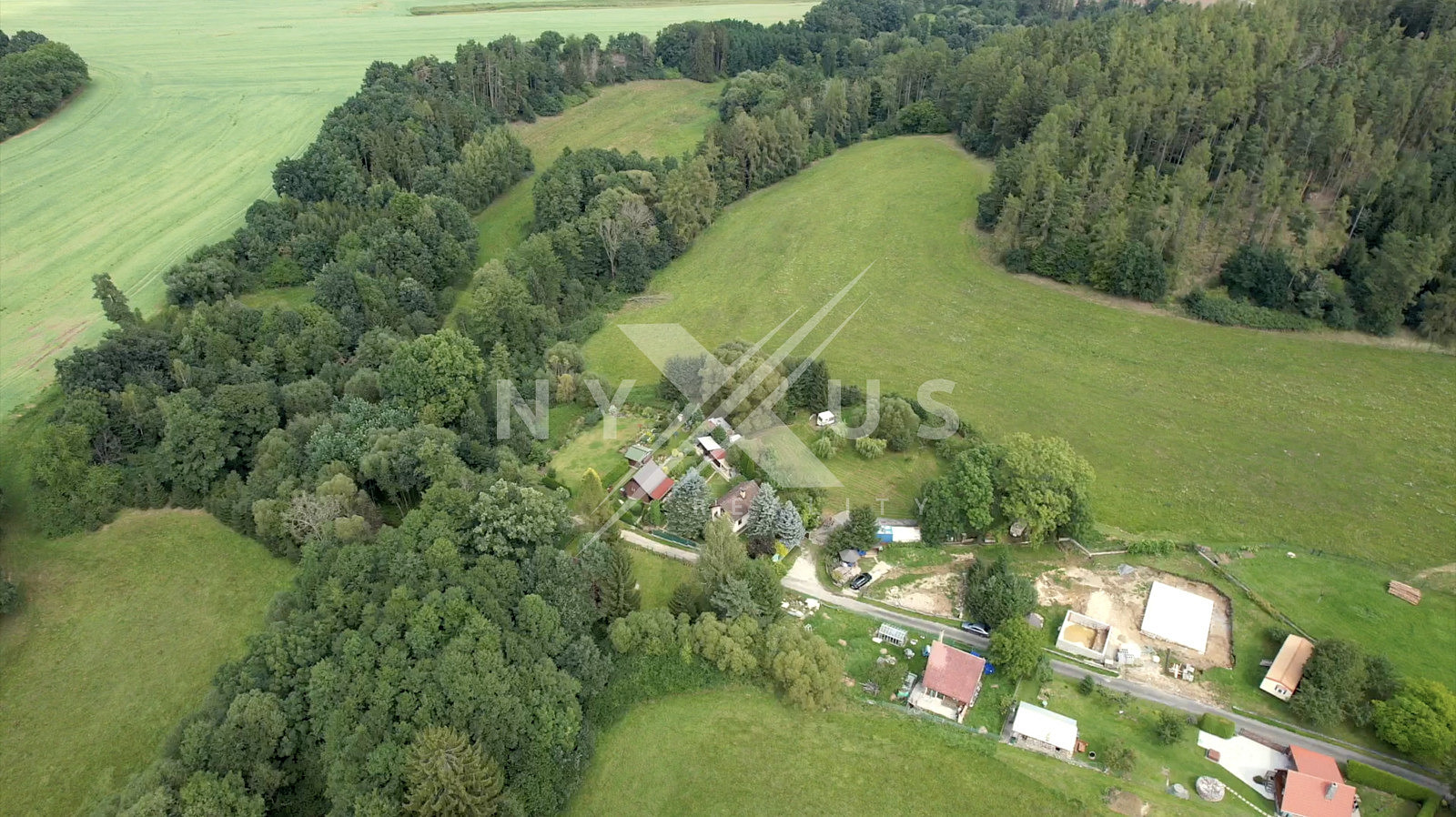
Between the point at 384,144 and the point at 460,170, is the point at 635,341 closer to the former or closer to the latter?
the point at 460,170

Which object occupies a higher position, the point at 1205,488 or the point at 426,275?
the point at 426,275

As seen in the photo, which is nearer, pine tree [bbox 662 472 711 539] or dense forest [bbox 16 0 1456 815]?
dense forest [bbox 16 0 1456 815]

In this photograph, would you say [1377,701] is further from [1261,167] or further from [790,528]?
[1261,167]

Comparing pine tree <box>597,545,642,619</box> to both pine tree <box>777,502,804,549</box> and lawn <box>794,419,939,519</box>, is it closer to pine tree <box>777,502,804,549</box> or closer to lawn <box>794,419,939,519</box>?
pine tree <box>777,502,804,549</box>

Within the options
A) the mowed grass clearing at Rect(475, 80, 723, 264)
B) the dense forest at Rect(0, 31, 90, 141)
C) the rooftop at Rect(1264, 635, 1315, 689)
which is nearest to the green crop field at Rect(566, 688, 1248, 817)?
the rooftop at Rect(1264, 635, 1315, 689)

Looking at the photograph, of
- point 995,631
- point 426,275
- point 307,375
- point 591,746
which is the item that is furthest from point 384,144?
point 995,631

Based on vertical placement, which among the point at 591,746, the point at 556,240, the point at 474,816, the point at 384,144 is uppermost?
the point at 384,144
